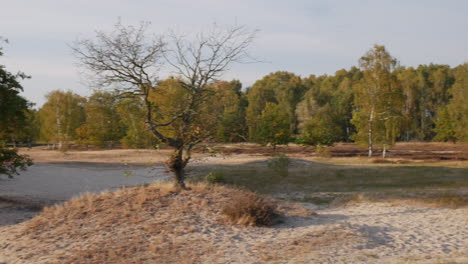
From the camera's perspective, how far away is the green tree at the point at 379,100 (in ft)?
122

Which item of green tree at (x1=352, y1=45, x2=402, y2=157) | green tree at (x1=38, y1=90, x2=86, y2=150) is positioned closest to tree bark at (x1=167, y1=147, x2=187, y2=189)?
green tree at (x1=352, y1=45, x2=402, y2=157)

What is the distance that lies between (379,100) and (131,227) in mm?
32115

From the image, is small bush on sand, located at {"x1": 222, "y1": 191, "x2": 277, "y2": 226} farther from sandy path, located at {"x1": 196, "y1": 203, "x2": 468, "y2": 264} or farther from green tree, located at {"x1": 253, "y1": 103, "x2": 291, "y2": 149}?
green tree, located at {"x1": 253, "y1": 103, "x2": 291, "y2": 149}

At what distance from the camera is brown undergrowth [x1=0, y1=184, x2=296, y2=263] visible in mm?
8875

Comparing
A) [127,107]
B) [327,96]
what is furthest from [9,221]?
[327,96]

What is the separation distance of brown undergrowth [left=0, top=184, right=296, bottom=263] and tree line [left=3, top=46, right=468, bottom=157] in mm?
2387

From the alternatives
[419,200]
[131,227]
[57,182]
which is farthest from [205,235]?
[57,182]

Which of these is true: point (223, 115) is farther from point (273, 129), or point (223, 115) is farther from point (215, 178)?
point (273, 129)

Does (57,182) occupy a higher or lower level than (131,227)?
lower

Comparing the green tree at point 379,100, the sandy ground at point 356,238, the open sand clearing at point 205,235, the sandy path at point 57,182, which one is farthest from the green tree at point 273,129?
the open sand clearing at point 205,235

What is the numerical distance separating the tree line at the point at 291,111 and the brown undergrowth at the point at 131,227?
7.83ft

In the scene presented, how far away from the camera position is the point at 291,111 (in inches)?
3329

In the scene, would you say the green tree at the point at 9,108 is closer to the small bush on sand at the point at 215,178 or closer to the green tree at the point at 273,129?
the small bush on sand at the point at 215,178

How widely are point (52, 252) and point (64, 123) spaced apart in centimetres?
5016
